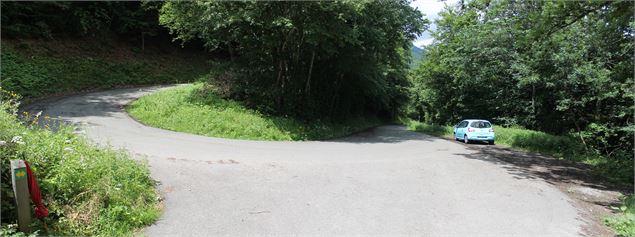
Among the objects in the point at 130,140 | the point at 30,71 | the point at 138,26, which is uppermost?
the point at 138,26

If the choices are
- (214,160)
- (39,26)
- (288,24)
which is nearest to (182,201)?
(214,160)

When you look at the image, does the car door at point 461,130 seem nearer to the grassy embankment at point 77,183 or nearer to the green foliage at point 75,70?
the grassy embankment at point 77,183

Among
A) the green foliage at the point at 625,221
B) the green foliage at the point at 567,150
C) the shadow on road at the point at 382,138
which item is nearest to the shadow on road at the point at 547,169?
the green foliage at the point at 567,150

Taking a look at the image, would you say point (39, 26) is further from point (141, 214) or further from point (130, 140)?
point (141, 214)

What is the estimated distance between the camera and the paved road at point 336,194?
6641 mm

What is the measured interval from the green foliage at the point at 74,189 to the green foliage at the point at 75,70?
17.2m

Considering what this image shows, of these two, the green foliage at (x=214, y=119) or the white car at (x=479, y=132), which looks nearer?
the green foliage at (x=214, y=119)

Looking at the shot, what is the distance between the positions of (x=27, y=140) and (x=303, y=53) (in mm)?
18145

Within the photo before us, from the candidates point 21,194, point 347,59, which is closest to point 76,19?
point 347,59

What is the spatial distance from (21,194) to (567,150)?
62.5ft

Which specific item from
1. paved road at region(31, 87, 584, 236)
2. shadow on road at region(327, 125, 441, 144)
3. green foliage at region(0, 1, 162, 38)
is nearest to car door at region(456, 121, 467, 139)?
shadow on road at region(327, 125, 441, 144)

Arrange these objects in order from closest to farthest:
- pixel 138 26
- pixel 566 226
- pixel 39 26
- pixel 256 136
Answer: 1. pixel 566 226
2. pixel 256 136
3. pixel 39 26
4. pixel 138 26

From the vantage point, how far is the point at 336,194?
8.46 metres

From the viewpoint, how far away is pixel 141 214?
647cm
